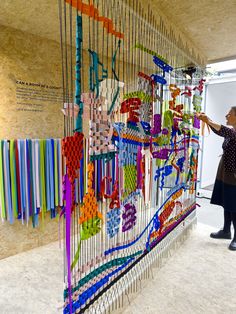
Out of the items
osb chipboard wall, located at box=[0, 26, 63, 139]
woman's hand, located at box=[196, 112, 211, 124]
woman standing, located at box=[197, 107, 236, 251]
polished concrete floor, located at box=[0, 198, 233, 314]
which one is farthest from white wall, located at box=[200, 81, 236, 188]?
osb chipboard wall, located at box=[0, 26, 63, 139]

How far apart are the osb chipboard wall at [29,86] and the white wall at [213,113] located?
12.4 feet

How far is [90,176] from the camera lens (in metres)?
1.23

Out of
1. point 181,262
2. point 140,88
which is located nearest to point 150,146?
point 140,88

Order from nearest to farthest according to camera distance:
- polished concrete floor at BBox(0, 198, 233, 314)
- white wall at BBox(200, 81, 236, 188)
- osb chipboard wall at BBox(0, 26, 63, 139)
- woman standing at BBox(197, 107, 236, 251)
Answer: polished concrete floor at BBox(0, 198, 233, 314) → osb chipboard wall at BBox(0, 26, 63, 139) → woman standing at BBox(197, 107, 236, 251) → white wall at BBox(200, 81, 236, 188)

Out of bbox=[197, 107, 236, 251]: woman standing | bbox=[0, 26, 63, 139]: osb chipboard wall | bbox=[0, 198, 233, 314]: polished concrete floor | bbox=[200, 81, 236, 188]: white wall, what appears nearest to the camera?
bbox=[0, 198, 233, 314]: polished concrete floor

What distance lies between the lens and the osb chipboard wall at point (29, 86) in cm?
219

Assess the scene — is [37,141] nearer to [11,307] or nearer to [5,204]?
[5,204]

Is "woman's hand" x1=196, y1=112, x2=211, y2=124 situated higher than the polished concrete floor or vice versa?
"woman's hand" x1=196, y1=112, x2=211, y2=124

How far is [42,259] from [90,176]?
5.14 feet

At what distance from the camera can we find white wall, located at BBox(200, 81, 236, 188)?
532 cm

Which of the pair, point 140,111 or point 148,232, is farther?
point 148,232

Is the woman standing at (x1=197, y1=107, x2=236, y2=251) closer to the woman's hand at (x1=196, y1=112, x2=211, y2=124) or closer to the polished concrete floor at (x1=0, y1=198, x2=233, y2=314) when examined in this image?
the woman's hand at (x1=196, y1=112, x2=211, y2=124)

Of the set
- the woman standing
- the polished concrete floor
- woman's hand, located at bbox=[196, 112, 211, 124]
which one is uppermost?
woman's hand, located at bbox=[196, 112, 211, 124]

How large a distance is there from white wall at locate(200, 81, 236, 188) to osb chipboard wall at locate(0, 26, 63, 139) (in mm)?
3794
